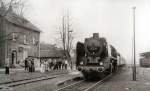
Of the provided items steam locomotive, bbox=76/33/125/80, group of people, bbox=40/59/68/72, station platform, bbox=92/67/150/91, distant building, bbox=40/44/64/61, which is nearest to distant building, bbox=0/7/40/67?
distant building, bbox=40/44/64/61

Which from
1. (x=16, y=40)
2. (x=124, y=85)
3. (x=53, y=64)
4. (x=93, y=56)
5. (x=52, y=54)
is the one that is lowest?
(x=124, y=85)

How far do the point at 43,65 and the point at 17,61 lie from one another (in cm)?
1190

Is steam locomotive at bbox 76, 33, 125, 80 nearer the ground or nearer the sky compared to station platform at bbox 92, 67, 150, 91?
nearer the sky

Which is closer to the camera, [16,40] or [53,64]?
[53,64]

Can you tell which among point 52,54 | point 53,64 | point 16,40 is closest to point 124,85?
point 53,64

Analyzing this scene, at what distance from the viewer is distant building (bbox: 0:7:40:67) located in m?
45.4

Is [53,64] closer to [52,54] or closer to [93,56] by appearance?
[52,54]

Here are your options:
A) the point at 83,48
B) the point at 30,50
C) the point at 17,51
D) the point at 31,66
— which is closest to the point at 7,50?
the point at 17,51

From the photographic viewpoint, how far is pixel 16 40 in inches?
1891

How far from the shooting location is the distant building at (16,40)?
45.4 m

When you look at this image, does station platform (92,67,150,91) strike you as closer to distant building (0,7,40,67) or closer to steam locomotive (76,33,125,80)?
steam locomotive (76,33,125,80)

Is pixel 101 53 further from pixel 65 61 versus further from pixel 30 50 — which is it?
pixel 30 50

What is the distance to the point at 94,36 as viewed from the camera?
24500 millimetres

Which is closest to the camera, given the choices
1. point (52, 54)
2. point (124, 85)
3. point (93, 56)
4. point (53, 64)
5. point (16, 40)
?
point (124, 85)
